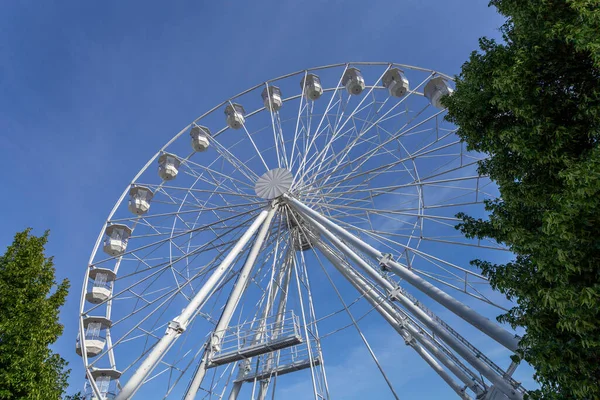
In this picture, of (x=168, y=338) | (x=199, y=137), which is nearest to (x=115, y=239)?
(x=199, y=137)

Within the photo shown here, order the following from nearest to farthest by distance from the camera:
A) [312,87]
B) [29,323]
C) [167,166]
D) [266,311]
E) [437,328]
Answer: [29,323] → [437,328] → [266,311] → [312,87] → [167,166]

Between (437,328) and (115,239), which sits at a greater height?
(115,239)

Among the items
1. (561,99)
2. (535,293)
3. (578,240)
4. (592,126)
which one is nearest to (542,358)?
(535,293)

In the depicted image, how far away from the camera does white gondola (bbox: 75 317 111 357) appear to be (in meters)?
17.8

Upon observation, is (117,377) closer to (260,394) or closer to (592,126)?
(260,394)

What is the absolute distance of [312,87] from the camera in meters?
21.0

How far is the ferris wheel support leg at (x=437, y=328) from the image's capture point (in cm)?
944

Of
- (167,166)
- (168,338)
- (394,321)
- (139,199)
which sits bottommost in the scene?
(168,338)

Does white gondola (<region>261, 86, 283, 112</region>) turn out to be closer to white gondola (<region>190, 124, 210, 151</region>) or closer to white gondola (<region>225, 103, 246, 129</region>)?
white gondola (<region>225, 103, 246, 129</region>)

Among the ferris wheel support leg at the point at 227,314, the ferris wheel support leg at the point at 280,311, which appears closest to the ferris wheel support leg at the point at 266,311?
the ferris wheel support leg at the point at 280,311

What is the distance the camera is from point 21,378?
27.1ft

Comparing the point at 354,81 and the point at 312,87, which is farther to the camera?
the point at 312,87

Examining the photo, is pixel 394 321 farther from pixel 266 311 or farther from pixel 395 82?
pixel 395 82

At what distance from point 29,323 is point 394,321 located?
36.2ft
